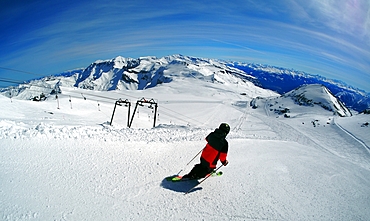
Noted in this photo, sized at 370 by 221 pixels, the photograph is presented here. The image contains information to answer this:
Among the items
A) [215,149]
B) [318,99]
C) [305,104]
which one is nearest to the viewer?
[215,149]

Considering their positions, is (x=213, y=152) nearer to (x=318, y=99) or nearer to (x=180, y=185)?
(x=180, y=185)

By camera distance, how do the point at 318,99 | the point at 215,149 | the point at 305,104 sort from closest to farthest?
the point at 215,149
the point at 305,104
the point at 318,99

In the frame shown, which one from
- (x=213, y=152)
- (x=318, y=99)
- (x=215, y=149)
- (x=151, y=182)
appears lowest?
(x=318, y=99)

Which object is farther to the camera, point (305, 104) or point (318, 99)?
point (318, 99)

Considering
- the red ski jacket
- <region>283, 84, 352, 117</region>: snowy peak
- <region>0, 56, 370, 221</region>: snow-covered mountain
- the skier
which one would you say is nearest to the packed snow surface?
<region>0, 56, 370, 221</region>: snow-covered mountain

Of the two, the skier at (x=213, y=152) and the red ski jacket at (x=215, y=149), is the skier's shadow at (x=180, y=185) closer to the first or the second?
the skier at (x=213, y=152)

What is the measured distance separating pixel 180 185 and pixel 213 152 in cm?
178

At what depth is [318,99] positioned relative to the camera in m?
59.2

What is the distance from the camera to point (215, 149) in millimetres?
6801

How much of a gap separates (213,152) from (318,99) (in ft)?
223

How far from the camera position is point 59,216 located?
4.84 m

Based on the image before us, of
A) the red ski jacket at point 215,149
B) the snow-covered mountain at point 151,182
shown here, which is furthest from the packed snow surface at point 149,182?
the red ski jacket at point 215,149

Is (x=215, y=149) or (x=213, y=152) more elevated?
(x=215, y=149)

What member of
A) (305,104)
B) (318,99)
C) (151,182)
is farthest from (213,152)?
(318,99)
